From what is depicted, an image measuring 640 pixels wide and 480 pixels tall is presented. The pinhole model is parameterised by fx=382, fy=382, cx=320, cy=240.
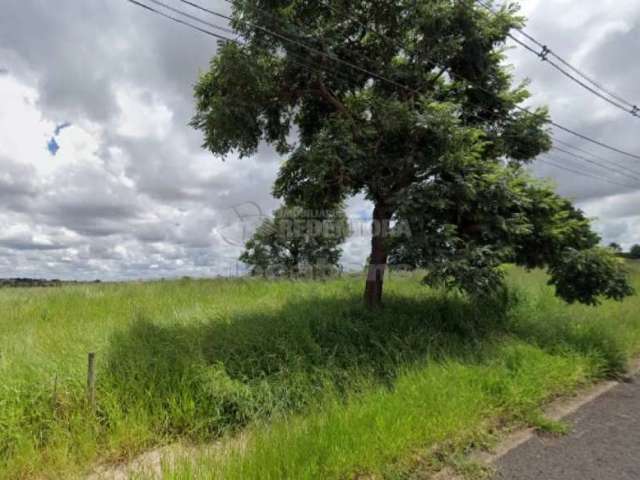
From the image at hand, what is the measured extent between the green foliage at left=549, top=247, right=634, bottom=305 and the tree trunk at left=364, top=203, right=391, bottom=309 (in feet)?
9.80

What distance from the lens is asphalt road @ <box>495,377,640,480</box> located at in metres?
Answer: 3.07

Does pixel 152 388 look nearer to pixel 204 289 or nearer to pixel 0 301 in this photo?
pixel 204 289

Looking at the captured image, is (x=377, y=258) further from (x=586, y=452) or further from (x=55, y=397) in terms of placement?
(x=55, y=397)

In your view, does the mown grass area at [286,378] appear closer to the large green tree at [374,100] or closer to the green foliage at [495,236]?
the green foliage at [495,236]

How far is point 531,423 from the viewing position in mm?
3914

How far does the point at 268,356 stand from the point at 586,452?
335 cm

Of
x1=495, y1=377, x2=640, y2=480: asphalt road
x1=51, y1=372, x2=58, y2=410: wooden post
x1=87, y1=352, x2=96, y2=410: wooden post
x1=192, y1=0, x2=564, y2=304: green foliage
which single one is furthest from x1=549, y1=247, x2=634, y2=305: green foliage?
x1=51, y1=372, x2=58, y2=410: wooden post

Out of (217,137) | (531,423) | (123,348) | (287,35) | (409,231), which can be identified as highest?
(287,35)

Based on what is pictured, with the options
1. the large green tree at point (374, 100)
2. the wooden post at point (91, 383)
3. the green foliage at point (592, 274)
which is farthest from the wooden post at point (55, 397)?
the green foliage at point (592, 274)

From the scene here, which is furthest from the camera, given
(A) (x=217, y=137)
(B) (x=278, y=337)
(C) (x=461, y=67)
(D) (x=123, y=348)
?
(C) (x=461, y=67)

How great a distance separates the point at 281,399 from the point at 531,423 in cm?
262

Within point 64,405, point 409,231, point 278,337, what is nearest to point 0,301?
point 64,405

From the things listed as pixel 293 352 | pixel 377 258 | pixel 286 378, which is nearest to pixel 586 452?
pixel 286 378

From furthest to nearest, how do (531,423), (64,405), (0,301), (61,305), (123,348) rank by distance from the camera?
(0,301) → (61,305) → (123,348) → (531,423) → (64,405)
